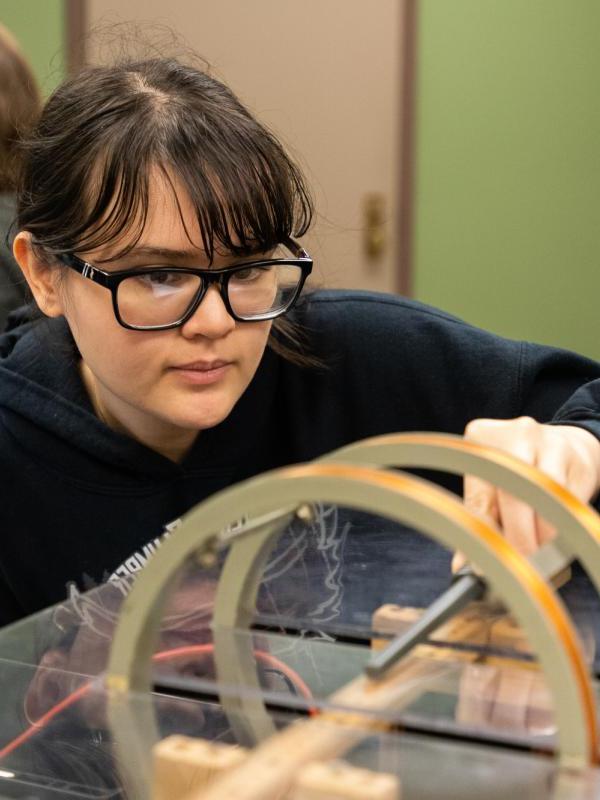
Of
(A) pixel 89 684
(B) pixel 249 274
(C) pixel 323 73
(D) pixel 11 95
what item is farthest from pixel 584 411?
(C) pixel 323 73

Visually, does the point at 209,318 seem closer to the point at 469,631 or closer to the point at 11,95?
the point at 469,631

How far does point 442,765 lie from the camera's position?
578 mm

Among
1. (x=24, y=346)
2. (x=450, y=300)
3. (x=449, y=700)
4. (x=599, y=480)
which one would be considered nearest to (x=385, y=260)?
(x=450, y=300)

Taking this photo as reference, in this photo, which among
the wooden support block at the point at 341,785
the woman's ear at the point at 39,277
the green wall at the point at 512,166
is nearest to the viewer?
the wooden support block at the point at 341,785

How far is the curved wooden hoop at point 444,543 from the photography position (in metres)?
0.55

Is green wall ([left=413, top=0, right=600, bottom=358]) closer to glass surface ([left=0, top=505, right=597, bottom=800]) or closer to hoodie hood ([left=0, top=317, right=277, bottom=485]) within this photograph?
hoodie hood ([left=0, top=317, right=277, bottom=485])

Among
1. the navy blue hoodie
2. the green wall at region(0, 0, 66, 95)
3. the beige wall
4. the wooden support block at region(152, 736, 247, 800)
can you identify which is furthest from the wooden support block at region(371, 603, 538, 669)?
the green wall at region(0, 0, 66, 95)

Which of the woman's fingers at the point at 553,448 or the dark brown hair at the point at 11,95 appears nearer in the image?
the woman's fingers at the point at 553,448

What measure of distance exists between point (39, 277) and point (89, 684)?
727 millimetres

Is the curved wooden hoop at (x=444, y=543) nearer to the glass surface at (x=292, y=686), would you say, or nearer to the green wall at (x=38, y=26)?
the glass surface at (x=292, y=686)

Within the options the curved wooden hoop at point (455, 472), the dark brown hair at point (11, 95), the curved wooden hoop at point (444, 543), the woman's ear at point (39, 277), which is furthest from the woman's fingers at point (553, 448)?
the dark brown hair at point (11, 95)

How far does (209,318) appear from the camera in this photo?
1151 millimetres

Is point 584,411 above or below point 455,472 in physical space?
below

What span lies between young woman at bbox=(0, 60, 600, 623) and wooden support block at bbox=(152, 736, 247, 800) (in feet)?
1.15
